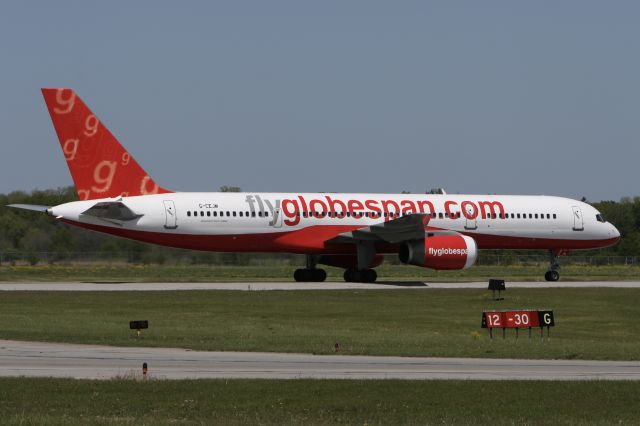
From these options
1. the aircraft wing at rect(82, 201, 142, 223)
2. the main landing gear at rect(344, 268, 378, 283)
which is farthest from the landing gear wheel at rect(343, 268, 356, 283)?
the aircraft wing at rect(82, 201, 142, 223)

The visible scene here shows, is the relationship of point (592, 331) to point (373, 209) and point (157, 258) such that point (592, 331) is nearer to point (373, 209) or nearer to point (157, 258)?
point (373, 209)

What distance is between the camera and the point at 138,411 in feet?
52.4

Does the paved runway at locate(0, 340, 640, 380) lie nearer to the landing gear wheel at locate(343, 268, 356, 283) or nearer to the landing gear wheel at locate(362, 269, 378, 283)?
the landing gear wheel at locate(362, 269, 378, 283)

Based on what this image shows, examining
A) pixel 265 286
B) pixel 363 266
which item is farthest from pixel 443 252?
pixel 265 286

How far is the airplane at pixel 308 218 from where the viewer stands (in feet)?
151

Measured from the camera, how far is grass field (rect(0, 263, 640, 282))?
55.1m

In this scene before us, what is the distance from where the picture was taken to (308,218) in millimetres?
49500

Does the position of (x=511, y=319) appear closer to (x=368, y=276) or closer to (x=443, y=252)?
(x=443, y=252)

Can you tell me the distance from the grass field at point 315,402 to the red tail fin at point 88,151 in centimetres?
2865

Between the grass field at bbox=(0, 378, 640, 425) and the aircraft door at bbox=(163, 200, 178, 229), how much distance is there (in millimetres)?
28718

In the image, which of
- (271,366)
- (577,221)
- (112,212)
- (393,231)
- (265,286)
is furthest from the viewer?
(577,221)

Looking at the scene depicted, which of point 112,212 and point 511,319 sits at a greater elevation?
point 112,212

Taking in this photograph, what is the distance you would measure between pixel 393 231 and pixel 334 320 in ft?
52.3

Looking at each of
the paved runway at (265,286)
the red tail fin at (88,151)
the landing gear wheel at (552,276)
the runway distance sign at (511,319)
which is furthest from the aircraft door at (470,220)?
the runway distance sign at (511,319)
